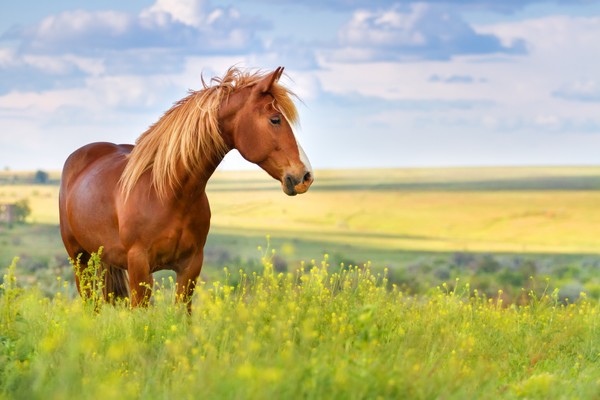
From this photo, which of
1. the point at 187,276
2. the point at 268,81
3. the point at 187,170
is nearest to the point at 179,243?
the point at 187,276

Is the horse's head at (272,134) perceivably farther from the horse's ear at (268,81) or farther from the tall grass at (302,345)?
the tall grass at (302,345)

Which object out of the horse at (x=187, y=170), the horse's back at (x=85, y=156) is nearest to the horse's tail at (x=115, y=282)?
the horse at (x=187, y=170)

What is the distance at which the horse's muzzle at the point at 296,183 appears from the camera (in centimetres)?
868

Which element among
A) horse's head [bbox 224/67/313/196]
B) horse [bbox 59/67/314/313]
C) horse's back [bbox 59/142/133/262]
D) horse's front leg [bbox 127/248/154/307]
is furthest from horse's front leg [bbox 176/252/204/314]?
horse's head [bbox 224/67/313/196]

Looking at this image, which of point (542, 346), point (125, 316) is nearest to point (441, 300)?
point (542, 346)

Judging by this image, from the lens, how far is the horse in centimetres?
889

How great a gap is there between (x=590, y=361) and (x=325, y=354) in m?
4.15

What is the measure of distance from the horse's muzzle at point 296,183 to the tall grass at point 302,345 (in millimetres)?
680

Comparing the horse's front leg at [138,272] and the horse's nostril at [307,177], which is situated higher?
the horse's nostril at [307,177]

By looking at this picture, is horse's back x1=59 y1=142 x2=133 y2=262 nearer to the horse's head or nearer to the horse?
the horse

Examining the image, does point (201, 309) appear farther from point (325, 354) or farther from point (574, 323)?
point (574, 323)

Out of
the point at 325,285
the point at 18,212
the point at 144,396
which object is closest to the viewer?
the point at 144,396

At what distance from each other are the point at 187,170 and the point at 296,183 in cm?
122

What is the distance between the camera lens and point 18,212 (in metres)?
30.6
